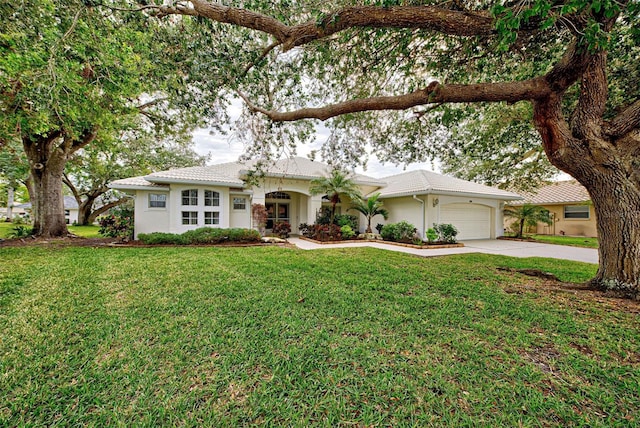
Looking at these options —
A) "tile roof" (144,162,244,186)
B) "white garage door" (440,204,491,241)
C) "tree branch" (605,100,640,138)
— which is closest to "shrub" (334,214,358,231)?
"white garage door" (440,204,491,241)

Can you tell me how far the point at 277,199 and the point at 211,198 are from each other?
4235 mm

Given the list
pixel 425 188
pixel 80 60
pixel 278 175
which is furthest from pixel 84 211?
pixel 425 188

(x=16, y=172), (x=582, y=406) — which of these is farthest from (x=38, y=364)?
(x=16, y=172)

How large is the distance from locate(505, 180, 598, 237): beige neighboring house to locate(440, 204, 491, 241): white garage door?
548cm

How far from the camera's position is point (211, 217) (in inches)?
502

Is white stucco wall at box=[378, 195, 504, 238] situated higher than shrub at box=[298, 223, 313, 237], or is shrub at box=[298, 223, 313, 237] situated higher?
white stucco wall at box=[378, 195, 504, 238]

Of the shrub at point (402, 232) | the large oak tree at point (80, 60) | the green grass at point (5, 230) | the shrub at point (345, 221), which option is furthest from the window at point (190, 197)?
the shrub at point (402, 232)

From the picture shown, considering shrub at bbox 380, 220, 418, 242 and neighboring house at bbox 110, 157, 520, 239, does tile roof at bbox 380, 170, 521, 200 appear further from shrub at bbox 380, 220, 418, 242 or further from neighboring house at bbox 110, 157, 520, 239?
shrub at bbox 380, 220, 418, 242

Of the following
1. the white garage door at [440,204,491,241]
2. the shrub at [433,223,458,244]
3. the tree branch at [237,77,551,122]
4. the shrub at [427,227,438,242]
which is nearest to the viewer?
the tree branch at [237,77,551,122]

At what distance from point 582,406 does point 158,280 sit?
669 centimetres

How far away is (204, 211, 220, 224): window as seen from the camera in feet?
41.5

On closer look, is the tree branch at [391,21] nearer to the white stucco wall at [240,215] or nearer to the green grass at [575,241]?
the white stucco wall at [240,215]

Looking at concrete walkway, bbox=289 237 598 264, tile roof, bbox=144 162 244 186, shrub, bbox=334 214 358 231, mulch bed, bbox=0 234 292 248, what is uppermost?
tile roof, bbox=144 162 244 186

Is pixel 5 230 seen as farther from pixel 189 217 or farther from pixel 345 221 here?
pixel 345 221
